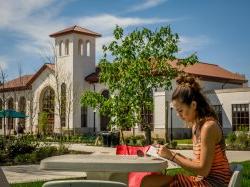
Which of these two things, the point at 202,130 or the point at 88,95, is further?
the point at 88,95

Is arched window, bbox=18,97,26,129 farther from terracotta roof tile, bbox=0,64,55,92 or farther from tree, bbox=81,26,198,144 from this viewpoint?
tree, bbox=81,26,198,144

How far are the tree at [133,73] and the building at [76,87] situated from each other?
17311 millimetres

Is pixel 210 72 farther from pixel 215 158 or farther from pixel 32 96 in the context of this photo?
pixel 215 158

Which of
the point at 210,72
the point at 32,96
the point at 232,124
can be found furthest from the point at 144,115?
the point at 32,96

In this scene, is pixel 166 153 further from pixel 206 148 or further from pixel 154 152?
pixel 206 148

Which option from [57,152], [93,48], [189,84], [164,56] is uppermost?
[93,48]

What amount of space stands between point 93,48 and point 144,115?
25.9 metres

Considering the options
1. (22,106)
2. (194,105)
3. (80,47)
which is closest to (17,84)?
(22,106)

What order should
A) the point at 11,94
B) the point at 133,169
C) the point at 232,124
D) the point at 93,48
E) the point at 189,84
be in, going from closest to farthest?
the point at 133,169
the point at 189,84
the point at 232,124
the point at 93,48
the point at 11,94

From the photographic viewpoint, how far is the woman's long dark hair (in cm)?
421

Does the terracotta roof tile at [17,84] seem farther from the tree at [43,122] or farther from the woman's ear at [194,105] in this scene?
the woman's ear at [194,105]

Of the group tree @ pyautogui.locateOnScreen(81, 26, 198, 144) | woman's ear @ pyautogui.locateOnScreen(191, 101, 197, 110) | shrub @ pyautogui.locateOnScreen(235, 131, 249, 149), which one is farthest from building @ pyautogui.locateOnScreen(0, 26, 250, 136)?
woman's ear @ pyautogui.locateOnScreen(191, 101, 197, 110)

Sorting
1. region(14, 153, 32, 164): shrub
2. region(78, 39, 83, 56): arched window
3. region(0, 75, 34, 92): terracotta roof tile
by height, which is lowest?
region(14, 153, 32, 164): shrub

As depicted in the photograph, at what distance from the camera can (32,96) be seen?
151ft
